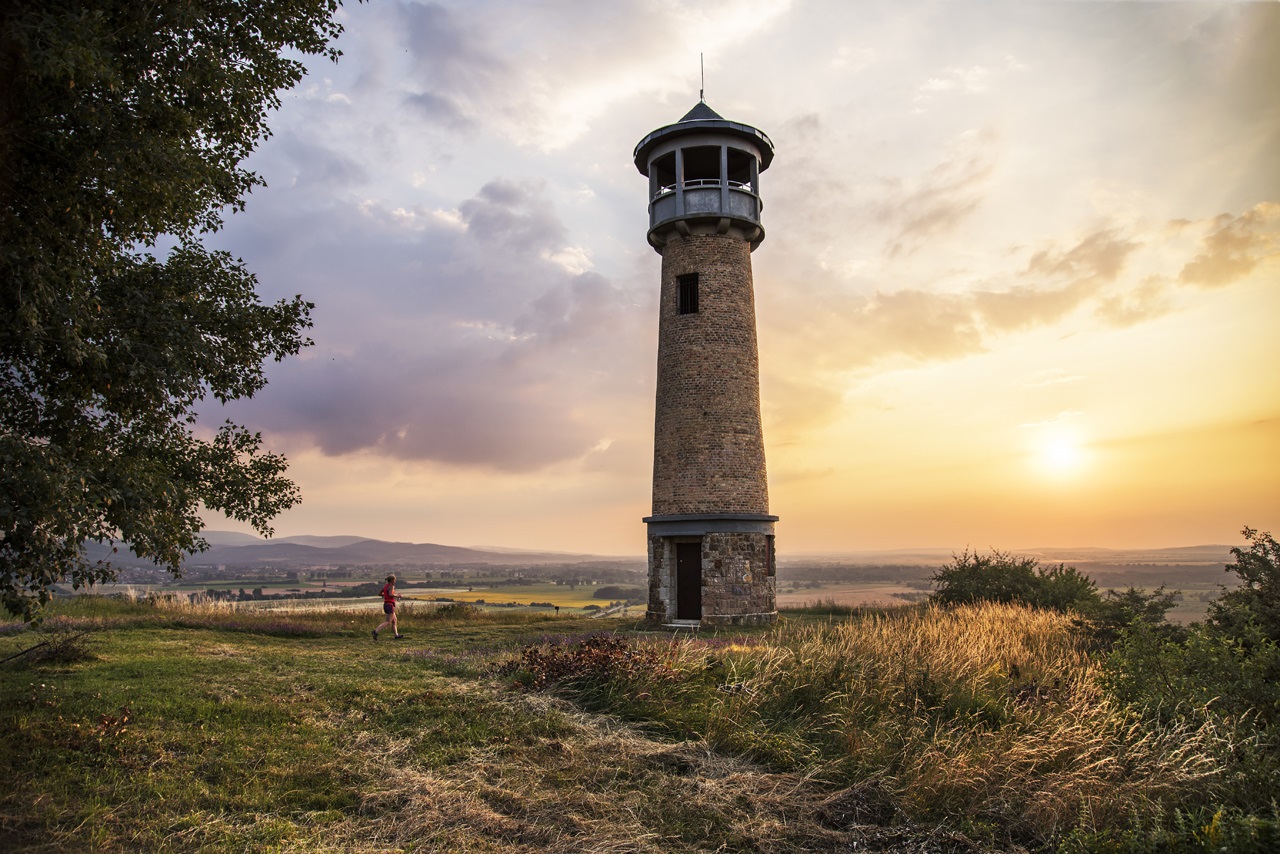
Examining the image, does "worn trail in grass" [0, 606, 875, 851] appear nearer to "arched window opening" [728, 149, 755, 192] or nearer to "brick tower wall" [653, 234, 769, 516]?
"brick tower wall" [653, 234, 769, 516]

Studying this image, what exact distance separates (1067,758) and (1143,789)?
0.84m

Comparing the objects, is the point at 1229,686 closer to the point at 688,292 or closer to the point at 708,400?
the point at 708,400

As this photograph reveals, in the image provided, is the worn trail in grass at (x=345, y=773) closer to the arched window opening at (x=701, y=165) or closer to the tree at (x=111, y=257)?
the tree at (x=111, y=257)

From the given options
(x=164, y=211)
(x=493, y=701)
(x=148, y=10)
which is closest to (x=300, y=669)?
(x=493, y=701)

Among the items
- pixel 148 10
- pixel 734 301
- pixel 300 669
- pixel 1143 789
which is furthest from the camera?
pixel 734 301

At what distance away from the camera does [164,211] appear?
27.1 ft

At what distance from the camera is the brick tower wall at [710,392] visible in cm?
2175

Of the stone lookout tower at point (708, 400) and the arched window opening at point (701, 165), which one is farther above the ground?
the arched window opening at point (701, 165)

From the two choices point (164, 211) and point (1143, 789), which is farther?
point (164, 211)

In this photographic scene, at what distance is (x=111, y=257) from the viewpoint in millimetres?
8391

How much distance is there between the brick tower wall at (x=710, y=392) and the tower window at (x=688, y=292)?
246mm

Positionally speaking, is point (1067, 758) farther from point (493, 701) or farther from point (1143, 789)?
point (493, 701)

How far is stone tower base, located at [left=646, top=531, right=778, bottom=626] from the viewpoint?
21141 mm

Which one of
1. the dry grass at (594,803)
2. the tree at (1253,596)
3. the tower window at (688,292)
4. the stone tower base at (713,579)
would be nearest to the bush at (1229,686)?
the tree at (1253,596)
